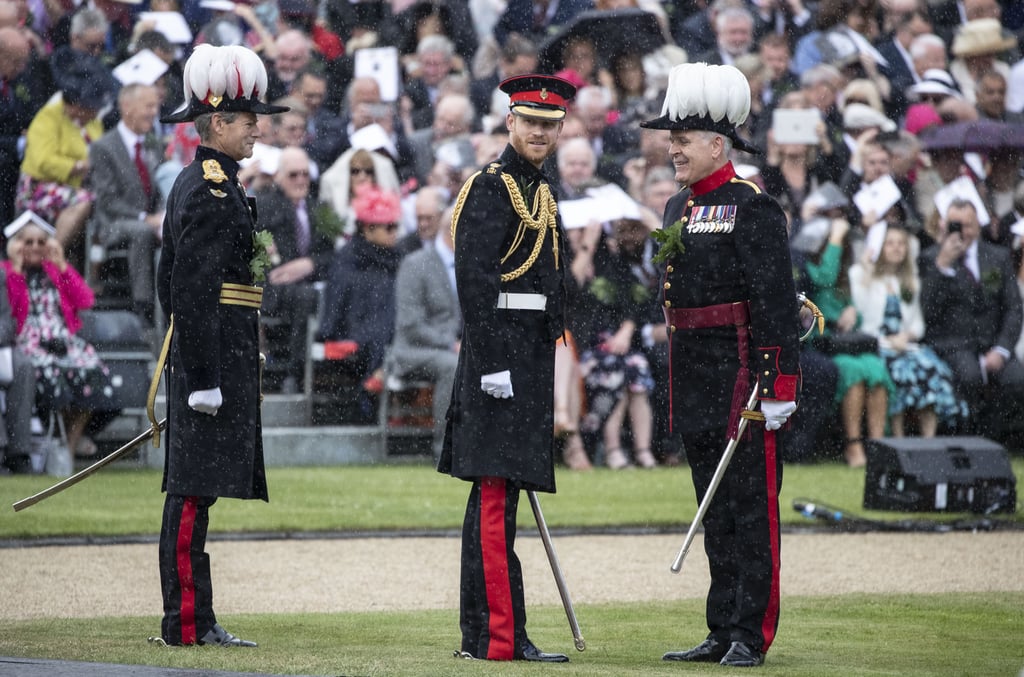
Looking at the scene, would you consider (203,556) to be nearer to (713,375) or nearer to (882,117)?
(713,375)

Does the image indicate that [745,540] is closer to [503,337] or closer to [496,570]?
[496,570]

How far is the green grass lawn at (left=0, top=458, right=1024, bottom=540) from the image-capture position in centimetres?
1073

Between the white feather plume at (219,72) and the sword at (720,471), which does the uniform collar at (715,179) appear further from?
the white feather plume at (219,72)

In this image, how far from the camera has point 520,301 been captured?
20.9 ft

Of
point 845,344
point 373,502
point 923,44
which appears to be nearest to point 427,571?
point 373,502

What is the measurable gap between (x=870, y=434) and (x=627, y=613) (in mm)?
6552

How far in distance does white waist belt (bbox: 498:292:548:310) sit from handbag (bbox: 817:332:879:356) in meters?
7.80

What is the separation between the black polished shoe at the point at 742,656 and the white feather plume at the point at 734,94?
1749 millimetres

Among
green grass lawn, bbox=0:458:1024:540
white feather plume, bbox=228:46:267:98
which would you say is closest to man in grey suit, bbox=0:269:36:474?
green grass lawn, bbox=0:458:1024:540

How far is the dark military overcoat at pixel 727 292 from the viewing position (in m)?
6.33

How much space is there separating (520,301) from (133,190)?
730cm

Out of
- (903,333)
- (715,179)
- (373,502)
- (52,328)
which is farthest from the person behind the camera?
(903,333)

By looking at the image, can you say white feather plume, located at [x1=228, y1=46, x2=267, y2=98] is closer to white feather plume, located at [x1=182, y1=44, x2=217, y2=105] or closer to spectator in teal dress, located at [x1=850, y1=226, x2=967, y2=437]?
white feather plume, located at [x1=182, y1=44, x2=217, y2=105]

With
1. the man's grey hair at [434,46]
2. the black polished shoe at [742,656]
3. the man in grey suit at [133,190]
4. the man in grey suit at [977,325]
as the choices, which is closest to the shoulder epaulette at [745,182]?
the black polished shoe at [742,656]
